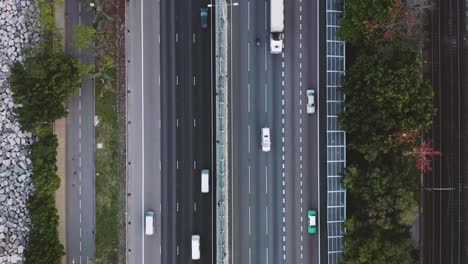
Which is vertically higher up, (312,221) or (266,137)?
(266,137)

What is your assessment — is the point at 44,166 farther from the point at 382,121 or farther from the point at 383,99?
the point at 383,99

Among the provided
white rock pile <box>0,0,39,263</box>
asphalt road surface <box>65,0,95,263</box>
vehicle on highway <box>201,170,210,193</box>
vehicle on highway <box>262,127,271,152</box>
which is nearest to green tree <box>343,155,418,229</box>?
vehicle on highway <box>262,127,271,152</box>

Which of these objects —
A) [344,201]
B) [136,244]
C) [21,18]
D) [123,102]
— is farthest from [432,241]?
[21,18]

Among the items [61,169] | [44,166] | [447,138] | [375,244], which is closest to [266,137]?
[375,244]

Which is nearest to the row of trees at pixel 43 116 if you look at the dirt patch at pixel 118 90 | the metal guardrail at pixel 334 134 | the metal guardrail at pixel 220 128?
the dirt patch at pixel 118 90

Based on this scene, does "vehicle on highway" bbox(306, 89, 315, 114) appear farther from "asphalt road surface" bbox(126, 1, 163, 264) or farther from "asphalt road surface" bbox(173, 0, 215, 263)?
"asphalt road surface" bbox(126, 1, 163, 264)

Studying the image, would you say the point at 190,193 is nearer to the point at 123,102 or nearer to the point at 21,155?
the point at 123,102
